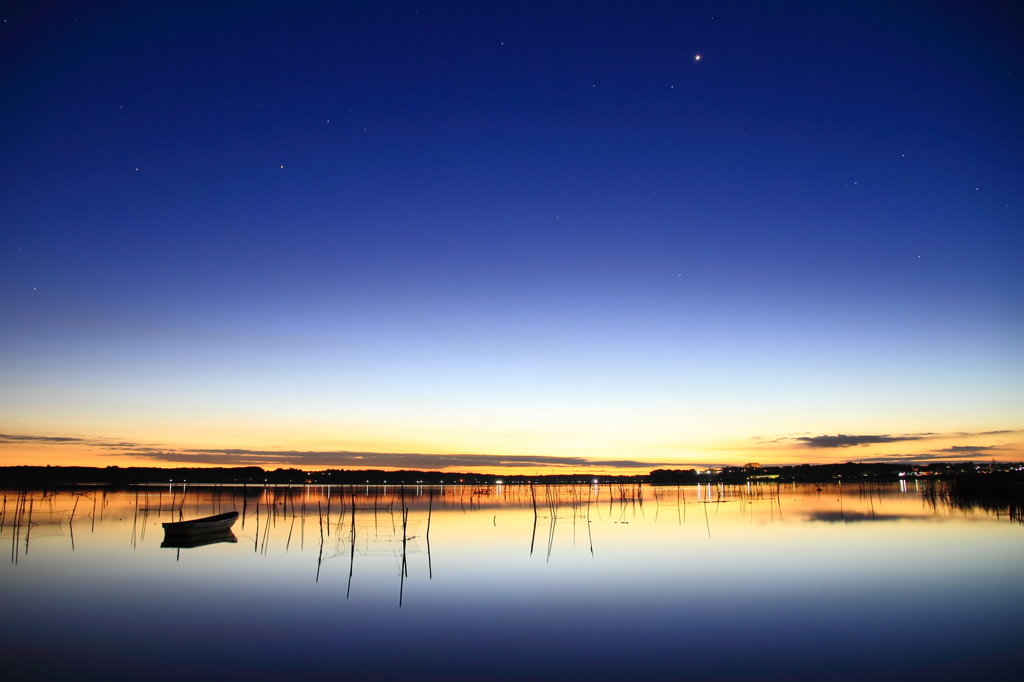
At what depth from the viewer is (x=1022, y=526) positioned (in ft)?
86.0

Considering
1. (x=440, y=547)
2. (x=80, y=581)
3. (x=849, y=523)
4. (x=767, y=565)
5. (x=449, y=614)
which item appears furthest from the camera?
(x=849, y=523)

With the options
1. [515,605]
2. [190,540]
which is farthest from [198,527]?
[515,605]

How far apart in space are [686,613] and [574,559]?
6712 mm

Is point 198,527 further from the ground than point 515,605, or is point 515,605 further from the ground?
point 198,527

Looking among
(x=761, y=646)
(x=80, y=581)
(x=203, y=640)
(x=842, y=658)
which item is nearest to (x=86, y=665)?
(x=203, y=640)

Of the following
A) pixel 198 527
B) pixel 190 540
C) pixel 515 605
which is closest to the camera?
pixel 515 605

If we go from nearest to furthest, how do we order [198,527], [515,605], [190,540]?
[515,605] < [190,540] < [198,527]

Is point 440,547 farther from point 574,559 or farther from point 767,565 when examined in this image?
point 767,565

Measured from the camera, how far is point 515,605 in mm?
13750

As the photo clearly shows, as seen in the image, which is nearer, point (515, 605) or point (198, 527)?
point (515, 605)

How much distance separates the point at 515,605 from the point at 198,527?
13422 mm

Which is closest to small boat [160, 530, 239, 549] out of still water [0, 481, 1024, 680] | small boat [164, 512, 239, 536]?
small boat [164, 512, 239, 536]

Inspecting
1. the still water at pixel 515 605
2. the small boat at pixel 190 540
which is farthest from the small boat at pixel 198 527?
the still water at pixel 515 605

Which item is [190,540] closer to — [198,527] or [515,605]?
[198,527]
